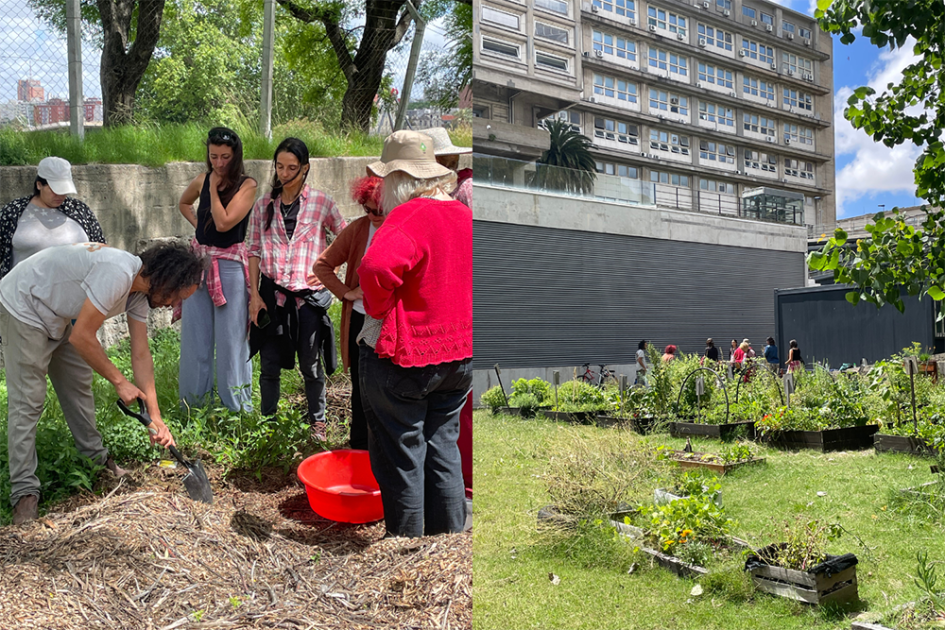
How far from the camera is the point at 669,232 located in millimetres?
1673

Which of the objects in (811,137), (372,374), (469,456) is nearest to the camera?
(811,137)

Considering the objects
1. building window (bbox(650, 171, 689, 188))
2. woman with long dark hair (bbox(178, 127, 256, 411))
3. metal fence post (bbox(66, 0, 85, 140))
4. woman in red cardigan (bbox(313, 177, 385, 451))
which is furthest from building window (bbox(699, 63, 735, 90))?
metal fence post (bbox(66, 0, 85, 140))

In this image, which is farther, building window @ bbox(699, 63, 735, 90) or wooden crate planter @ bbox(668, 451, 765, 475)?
wooden crate planter @ bbox(668, 451, 765, 475)

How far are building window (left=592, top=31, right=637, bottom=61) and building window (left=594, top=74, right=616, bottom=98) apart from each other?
0.23 feet

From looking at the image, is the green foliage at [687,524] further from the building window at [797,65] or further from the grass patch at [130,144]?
the grass patch at [130,144]

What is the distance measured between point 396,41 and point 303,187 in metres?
0.82

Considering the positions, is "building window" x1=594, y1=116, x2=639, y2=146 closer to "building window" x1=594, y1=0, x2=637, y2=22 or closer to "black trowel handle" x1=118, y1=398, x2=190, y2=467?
"building window" x1=594, y1=0, x2=637, y2=22

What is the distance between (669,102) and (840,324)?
0.65 m

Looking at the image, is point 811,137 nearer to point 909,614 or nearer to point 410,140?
point 909,614

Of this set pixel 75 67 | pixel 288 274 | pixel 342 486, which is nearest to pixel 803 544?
pixel 342 486

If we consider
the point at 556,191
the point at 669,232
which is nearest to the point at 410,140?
the point at 556,191

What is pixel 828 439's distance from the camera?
1.77 meters

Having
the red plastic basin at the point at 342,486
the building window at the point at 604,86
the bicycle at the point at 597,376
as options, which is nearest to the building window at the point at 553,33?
the building window at the point at 604,86

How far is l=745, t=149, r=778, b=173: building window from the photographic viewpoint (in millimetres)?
1613
